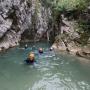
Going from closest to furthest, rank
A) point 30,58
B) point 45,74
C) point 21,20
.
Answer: point 45,74
point 30,58
point 21,20

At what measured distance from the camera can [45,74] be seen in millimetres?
14250

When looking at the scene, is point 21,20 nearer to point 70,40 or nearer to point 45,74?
point 70,40

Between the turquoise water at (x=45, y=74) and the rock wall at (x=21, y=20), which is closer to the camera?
the turquoise water at (x=45, y=74)

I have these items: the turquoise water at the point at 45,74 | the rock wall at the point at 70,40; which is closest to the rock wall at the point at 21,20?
the turquoise water at the point at 45,74

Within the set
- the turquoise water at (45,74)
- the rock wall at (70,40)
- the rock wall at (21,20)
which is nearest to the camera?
the turquoise water at (45,74)

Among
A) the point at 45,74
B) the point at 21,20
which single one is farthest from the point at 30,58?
the point at 21,20

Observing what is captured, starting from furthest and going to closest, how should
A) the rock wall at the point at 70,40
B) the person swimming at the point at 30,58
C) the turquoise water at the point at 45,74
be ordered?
the rock wall at the point at 70,40, the person swimming at the point at 30,58, the turquoise water at the point at 45,74

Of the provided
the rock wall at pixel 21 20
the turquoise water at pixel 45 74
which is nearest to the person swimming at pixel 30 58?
the turquoise water at pixel 45 74

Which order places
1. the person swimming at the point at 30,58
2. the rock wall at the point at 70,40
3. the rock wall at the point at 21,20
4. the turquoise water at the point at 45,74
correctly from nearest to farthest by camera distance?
the turquoise water at the point at 45,74 → the person swimming at the point at 30,58 → the rock wall at the point at 70,40 → the rock wall at the point at 21,20

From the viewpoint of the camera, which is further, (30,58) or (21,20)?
(21,20)

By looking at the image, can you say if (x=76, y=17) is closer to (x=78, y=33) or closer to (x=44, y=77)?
(x=78, y=33)

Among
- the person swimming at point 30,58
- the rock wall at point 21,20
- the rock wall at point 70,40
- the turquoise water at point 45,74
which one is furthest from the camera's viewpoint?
the rock wall at point 21,20

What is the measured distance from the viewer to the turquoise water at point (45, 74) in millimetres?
11945

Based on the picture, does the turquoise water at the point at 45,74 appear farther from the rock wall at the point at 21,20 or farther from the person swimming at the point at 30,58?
the rock wall at the point at 21,20
